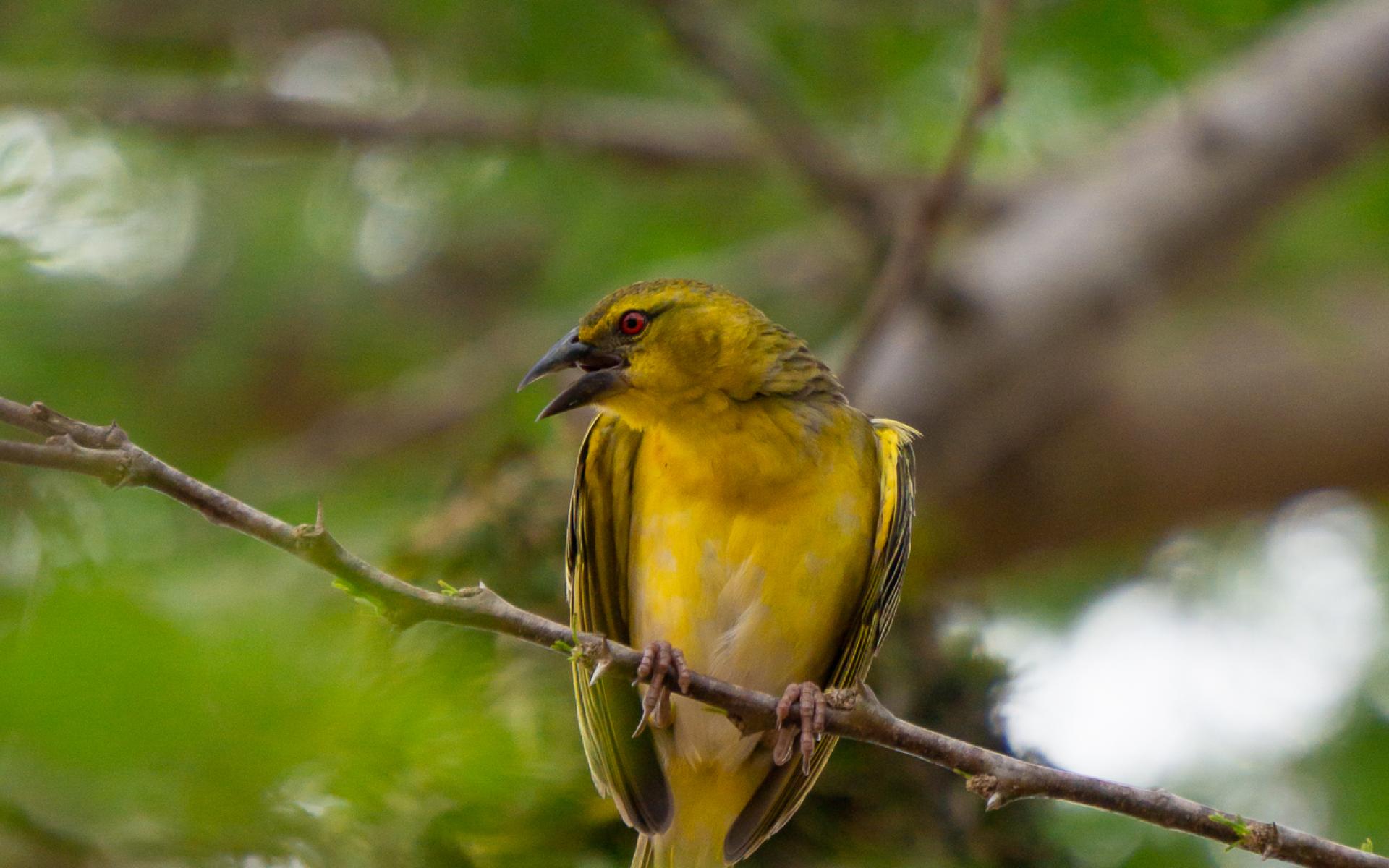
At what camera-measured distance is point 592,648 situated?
230cm

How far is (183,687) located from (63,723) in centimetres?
11

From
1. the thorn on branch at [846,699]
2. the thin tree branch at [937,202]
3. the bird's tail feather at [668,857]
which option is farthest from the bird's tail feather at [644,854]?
the thin tree branch at [937,202]

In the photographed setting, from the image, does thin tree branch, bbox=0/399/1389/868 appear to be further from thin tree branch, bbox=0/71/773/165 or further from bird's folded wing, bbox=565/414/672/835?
thin tree branch, bbox=0/71/773/165

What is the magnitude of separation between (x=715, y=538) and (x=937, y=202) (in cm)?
185

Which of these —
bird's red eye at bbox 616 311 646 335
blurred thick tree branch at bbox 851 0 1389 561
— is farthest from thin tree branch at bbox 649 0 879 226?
bird's red eye at bbox 616 311 646 335

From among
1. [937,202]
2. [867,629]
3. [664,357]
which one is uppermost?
[937,202]

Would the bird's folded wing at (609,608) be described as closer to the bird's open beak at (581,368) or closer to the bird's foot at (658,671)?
the bird's open beak at (581,368)

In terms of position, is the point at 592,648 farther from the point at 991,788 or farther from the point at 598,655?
the point at 991,788

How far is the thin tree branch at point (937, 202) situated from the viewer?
14.1 ft

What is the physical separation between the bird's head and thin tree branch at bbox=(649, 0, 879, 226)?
166 centimetres

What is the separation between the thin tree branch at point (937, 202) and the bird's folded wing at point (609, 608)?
1.35 m

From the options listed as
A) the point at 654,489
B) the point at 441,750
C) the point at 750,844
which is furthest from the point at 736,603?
the point at 441,750

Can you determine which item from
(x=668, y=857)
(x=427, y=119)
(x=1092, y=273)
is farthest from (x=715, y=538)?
(x=427, y=119)

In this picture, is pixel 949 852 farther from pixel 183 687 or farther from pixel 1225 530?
pixel 1225 530
